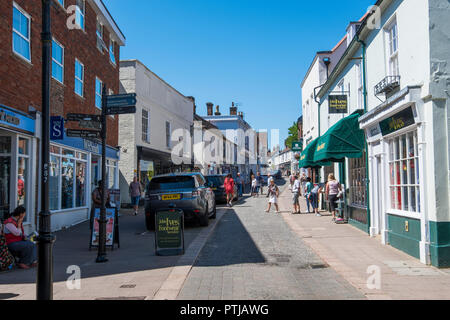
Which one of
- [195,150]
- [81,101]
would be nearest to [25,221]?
[81,101]

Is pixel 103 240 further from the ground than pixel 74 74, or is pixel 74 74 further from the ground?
pixel 74 74

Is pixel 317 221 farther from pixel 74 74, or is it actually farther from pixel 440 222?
pixel 74 74

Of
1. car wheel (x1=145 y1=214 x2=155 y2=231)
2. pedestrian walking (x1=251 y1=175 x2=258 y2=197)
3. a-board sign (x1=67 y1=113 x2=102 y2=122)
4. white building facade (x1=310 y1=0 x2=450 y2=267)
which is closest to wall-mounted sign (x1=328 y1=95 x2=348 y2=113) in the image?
white building facade (x1=310 y1=0 x2=450 y2=267)

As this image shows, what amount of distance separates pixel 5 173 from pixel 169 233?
17.3 ft

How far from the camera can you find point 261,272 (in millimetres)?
7117

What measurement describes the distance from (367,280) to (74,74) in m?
12.6

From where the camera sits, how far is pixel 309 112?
23016mm

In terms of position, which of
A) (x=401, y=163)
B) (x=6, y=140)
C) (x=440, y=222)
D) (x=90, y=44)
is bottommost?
(x=440, y=222)

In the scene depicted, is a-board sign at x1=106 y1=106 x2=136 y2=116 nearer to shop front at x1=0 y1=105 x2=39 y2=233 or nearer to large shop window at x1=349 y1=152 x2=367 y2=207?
shop front at x1=0 y1=105 x2=39 y2=233

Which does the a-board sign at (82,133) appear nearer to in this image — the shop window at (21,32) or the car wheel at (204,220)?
the shop window at (21,32)

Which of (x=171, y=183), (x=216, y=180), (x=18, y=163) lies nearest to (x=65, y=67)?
(x=18, y=163)

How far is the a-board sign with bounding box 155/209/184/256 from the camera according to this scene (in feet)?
29.0

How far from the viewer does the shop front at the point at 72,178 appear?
43.6ft

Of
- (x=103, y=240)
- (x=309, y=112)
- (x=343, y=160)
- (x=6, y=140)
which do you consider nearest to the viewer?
(x=103, y=240)
